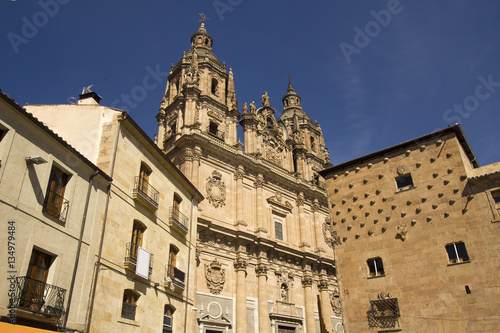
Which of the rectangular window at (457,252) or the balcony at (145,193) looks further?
the balcony at (145,193)

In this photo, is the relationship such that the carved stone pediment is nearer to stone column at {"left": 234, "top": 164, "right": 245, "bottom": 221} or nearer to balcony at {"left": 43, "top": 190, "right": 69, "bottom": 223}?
stone column at {"left": 234, "top": 164, "right": 245, "bottom": 221}

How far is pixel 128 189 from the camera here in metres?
16.1

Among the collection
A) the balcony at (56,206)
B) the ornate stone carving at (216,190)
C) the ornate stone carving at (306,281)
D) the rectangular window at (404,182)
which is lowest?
the balcony at (56,206)

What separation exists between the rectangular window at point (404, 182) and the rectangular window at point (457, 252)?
3140 mm

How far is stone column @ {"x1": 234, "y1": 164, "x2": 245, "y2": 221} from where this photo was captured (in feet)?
102

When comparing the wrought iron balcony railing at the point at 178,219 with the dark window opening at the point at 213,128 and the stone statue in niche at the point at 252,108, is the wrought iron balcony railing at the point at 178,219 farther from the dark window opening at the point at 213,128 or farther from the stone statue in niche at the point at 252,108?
the stone statue in niche at the point at 252,108

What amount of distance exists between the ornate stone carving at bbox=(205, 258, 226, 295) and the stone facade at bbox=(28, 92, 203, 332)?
6.95m

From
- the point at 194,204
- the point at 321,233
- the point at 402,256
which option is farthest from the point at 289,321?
the point at 402,256

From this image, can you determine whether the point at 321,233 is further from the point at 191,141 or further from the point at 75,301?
the point at 75,301

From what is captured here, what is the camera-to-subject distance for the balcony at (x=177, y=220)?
18730 millimetres

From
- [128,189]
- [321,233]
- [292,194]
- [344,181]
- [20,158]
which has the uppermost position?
[292,194]

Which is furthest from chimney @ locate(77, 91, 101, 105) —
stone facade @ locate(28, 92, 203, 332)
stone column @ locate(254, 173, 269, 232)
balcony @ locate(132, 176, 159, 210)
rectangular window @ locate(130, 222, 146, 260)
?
stone column @ locate(254, 173, 269, 232)

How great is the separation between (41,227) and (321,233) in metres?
28.8

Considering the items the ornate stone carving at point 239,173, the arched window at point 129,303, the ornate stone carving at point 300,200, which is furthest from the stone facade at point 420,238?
the ornate stone carving at point 300,200
